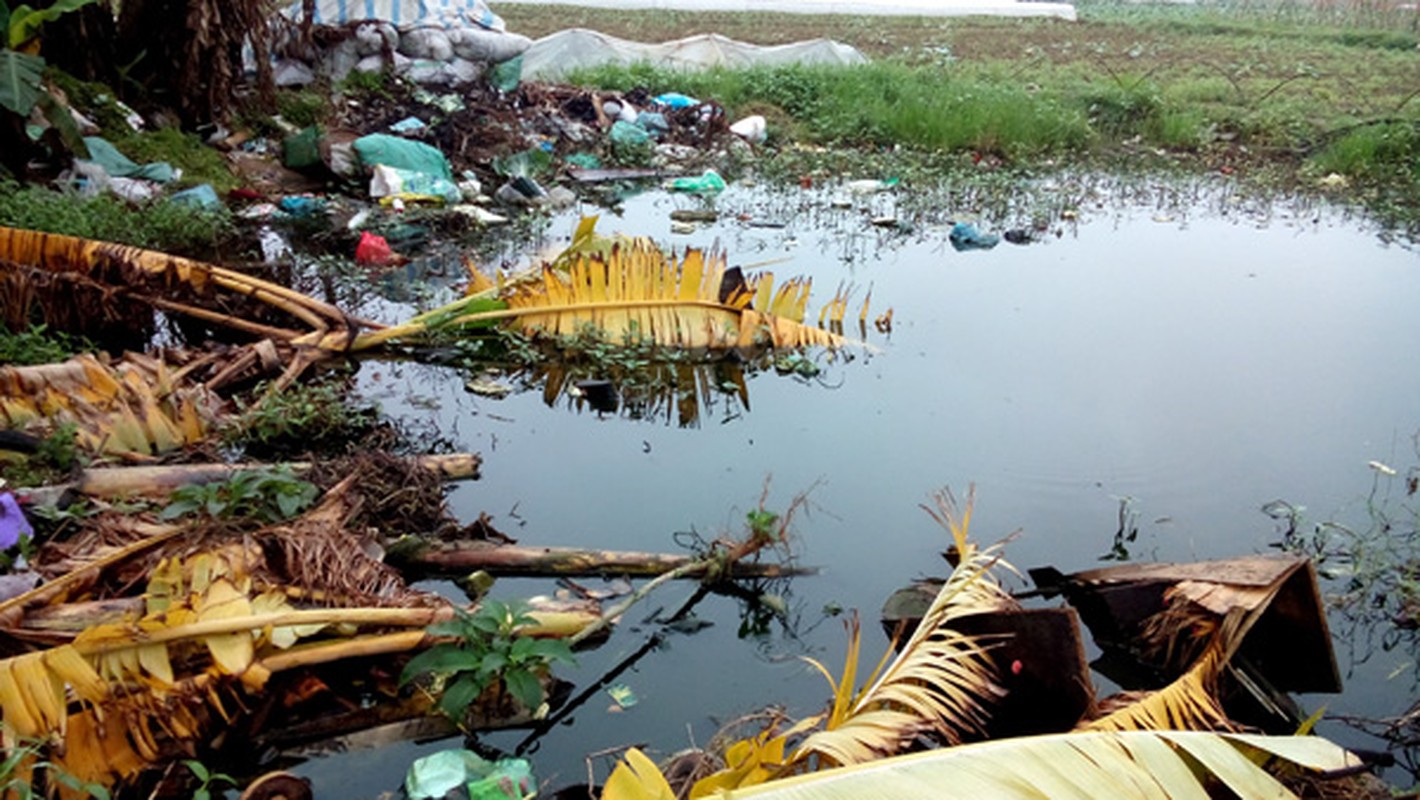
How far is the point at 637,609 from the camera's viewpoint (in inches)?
122

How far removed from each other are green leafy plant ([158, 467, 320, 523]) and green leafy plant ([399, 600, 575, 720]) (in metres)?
0.64

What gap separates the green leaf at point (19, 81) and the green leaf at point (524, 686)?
5.09 meters

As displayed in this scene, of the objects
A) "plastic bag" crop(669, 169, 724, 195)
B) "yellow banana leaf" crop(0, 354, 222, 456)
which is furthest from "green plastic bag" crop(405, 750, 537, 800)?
"plastic bag" crop(669, 169, 724, 195)

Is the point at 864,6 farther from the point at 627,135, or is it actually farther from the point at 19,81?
the point at 19,81

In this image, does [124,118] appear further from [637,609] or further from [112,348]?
[637,609]

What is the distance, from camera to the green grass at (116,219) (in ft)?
17.4

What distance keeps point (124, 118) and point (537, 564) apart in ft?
20.3

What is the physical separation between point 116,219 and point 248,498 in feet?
12.4

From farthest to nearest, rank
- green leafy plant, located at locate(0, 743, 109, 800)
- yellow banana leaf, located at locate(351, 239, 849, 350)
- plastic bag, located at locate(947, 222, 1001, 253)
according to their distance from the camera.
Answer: plastic bag, located at locate(947, 222, 1001, 253), yellow banana leaf, located at locate(351, 239, 849, 350), green leafy plant, located at locate(0, 743, 109, 800)

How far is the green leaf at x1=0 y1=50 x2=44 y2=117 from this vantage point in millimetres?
5684

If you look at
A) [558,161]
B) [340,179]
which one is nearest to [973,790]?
[340,179]

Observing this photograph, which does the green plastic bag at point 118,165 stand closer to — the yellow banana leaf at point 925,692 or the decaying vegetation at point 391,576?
the decaying vegetation at point 391,576

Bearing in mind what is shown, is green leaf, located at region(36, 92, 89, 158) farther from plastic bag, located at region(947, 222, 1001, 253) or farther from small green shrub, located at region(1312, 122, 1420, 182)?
small green shrub, located at region(1312, 122, 1420, 182)

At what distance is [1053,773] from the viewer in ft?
5.91
